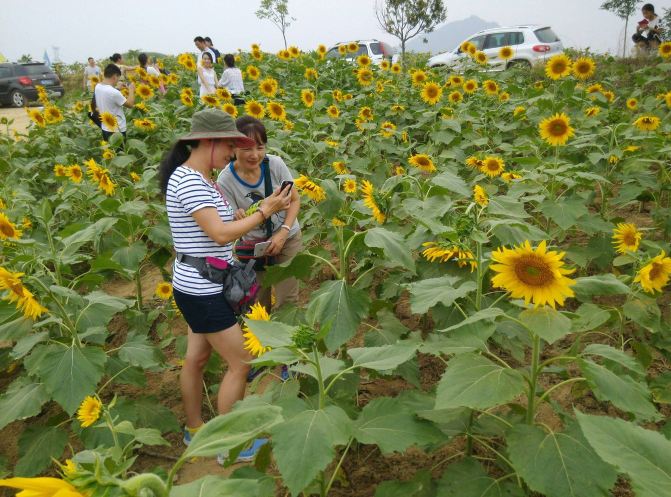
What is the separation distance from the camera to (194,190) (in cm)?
251

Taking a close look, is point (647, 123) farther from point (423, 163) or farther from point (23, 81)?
point (23, 81)

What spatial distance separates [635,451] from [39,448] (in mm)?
2627

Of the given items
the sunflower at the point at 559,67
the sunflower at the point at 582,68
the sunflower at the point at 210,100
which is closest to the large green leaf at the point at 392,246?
the sunflower at the point at 559,67

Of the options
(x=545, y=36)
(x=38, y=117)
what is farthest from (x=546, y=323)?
(x=545, y=36)

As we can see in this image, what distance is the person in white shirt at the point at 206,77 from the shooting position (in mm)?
8242

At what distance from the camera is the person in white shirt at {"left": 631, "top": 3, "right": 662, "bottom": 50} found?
28.1 ft

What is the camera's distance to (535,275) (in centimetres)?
156

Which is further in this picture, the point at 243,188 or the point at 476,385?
the point at 243,188

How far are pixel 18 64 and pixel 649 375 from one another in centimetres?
2385

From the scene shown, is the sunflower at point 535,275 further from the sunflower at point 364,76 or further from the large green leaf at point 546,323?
the sunflower at point 364,76

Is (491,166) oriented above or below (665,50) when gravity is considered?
below

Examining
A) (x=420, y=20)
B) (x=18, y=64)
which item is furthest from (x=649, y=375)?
(x=18, y=64)

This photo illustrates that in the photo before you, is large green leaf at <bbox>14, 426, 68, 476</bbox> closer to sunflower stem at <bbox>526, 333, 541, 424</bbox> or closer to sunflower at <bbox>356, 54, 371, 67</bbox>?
sunflower stem at <bbox>526, 333, 541, 424</bbox>

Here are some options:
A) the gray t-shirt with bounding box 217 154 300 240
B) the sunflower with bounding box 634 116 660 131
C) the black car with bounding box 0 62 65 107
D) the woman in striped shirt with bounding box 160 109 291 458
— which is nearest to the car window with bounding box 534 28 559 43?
the sunflower with bounding box 634 116 660 131
